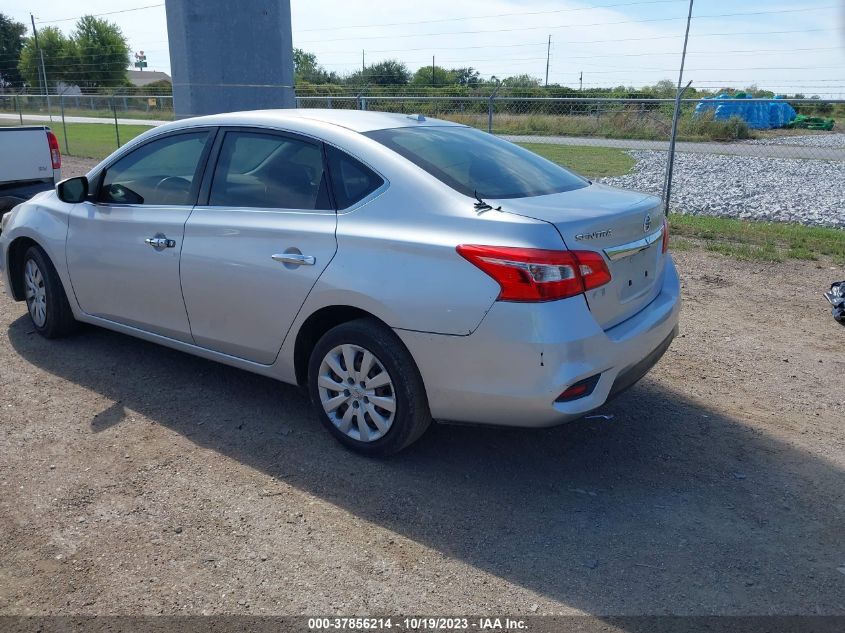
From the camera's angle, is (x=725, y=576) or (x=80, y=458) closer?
(x=725, y=576)

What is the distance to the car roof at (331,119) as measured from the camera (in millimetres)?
4137

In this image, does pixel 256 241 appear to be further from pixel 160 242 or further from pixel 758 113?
pixel 758 113

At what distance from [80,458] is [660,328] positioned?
3102mm

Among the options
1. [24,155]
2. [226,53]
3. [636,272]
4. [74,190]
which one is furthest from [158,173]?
[226,53]

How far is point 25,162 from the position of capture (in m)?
9.15

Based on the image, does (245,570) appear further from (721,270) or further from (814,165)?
(814,165)

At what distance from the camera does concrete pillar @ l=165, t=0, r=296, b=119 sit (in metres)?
14.0

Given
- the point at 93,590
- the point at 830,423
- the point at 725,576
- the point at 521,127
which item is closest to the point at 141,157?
the point at 93,590

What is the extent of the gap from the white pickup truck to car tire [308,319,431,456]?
7.02m

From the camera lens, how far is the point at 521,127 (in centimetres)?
1869

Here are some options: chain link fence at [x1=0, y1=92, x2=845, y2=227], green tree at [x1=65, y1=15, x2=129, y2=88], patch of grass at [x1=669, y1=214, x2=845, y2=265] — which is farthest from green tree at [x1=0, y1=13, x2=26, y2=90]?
patch of grass at [x1=669, y1=214, x2=845, y2=265]

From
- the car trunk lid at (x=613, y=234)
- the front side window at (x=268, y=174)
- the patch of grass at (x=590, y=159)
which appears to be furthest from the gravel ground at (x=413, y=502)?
the patch of grass at (x=590, y=159)

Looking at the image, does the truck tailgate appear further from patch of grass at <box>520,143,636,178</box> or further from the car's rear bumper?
patch of grass at <box>520,143,636,178</box>

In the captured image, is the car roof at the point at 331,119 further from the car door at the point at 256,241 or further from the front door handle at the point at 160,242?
the front door handle at the point at 160,242
